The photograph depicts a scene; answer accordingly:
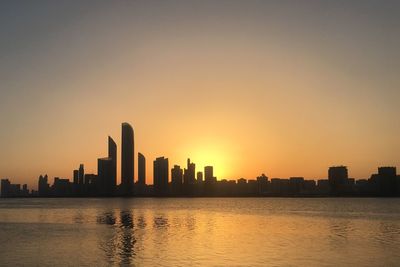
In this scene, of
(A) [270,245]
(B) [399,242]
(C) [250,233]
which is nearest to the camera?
(A) [270,245]

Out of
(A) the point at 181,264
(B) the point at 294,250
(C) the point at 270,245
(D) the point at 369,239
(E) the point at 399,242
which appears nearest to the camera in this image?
(A) the point at 181,264

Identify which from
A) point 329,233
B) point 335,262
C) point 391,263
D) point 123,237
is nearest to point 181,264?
point 335,262

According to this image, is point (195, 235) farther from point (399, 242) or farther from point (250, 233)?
point (399, 242)

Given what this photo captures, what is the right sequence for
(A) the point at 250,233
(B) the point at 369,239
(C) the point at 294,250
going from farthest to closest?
(A) the point at 250,233 → (B) the point at 369,239 → (C) the point at 294,250

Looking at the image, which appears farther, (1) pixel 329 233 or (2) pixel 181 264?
(1) pixel 329 233

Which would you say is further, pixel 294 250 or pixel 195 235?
pixel 195 235

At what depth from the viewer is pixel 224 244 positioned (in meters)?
55.3

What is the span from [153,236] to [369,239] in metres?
28.9

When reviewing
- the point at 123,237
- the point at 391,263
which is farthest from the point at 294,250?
the point at 123,237

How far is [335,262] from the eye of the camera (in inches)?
1686

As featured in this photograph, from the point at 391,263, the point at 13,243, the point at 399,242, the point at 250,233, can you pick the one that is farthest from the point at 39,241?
the point at 399,242

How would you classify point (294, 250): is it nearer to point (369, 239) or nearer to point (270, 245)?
point (270, 245)

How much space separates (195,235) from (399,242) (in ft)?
86.7

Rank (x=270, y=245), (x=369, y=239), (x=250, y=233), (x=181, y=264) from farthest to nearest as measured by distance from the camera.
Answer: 1. (x=250, y=233)
2. (x=369, y=239)
3. (x=270, y=245)
4. (x=181, y=264)
